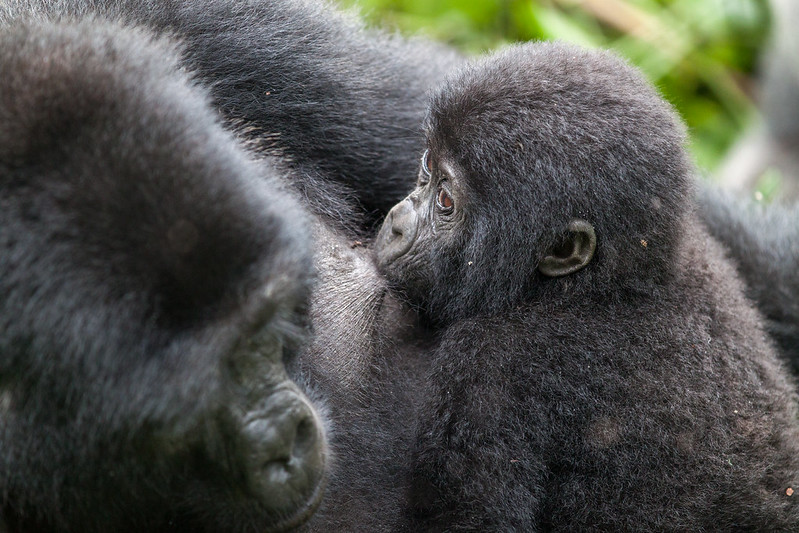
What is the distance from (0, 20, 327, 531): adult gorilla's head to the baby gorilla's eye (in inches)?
36.9

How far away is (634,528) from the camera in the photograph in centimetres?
293

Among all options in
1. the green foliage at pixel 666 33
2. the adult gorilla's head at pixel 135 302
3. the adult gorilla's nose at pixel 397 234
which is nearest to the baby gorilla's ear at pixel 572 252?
the adult gorilla's nose at pixel 397 234

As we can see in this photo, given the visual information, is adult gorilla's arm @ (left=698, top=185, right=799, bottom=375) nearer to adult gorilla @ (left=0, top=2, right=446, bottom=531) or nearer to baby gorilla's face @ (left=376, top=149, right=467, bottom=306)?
baby gorilla's face @ (left=376, top=149, right=467, bottom=306)

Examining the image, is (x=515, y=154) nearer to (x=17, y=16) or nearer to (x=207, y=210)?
(x=207, y=210)

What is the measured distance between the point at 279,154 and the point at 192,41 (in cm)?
49

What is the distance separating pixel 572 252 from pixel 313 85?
1206 mm

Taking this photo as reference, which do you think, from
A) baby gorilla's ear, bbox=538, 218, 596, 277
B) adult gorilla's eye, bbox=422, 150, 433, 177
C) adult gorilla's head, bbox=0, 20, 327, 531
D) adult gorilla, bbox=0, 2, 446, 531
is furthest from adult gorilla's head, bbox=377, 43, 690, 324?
adult gorilla's head, bbox=0, 20, 327, 531

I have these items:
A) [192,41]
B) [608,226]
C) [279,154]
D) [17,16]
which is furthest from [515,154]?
[17,16]

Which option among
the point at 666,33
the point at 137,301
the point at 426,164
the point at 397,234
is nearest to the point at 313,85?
the point at 426,164

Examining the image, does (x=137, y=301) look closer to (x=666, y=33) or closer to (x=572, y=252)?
(x=572, y=252)

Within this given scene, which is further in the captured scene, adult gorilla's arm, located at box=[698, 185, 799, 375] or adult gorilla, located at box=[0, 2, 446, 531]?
adult gorilla's arm, located at box=[698, 185, 799, 375]

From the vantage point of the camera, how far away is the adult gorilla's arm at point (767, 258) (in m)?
4.10

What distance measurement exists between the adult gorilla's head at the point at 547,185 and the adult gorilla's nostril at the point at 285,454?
0.96m

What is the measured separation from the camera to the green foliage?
6.58 metres
